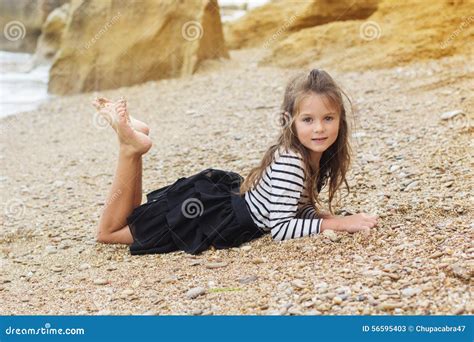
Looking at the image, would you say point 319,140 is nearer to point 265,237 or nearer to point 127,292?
point 265,237

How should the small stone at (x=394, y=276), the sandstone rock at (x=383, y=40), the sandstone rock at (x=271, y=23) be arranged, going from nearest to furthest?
the small stone at (x=394, y=276) < the sandstone rock at (x=383, y=40) < the sandstone rock at (x=271, y=23)

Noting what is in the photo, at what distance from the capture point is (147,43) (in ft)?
32.2

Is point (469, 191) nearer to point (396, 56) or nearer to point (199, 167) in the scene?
point (199, 167)

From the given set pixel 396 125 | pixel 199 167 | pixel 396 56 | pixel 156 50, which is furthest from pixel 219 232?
pixel 156 50

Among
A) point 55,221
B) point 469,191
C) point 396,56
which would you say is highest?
point 396,56

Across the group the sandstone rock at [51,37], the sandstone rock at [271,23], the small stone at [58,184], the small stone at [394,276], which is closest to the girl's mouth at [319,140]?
the small stone at [394,276]

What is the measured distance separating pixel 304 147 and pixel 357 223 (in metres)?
0.48

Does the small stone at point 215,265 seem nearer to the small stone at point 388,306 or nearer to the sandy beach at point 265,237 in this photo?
the sandy beach at point 265,237

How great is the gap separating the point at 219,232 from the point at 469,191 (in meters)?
1.46

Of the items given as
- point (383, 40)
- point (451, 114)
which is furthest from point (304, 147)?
point (383, 40)

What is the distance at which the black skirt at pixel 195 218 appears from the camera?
3.71m

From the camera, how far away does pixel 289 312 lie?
8.68ft

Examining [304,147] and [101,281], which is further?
[304,147]

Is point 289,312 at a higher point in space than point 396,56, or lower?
lower
